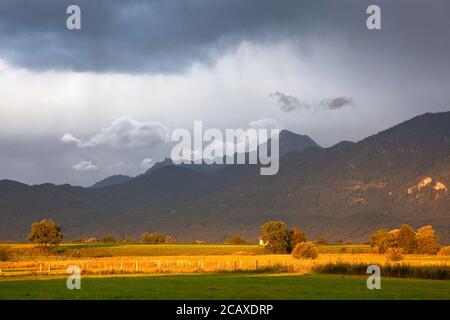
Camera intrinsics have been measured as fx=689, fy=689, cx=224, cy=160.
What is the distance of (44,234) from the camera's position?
126 metres

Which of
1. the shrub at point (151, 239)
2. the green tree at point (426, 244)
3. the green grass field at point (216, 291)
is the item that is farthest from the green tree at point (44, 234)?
the green grass field at point (216, 291)

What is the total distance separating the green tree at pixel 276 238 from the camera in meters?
132

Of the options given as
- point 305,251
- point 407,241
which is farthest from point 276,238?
point 305,251

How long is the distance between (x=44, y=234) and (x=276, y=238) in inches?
1703

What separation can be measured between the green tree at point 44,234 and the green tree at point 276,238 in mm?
39452

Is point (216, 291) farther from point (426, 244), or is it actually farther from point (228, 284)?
point (426, 244)

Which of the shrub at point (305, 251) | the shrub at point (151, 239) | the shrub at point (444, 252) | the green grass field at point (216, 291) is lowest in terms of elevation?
the shrub at point (151, 239)

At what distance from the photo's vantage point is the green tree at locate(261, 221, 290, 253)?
131500mm

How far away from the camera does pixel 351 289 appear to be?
47.3 meters

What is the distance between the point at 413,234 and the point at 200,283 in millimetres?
83599

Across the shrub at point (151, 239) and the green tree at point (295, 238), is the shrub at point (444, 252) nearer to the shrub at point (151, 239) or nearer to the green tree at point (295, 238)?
the green tree at point (295, 238)

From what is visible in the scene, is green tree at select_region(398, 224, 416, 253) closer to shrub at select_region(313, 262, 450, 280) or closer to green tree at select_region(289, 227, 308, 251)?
green tree at select_region(289, 227, 308, 251)
